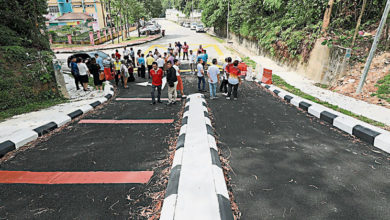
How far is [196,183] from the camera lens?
347cm

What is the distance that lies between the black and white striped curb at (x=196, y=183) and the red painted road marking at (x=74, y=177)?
2.28ft

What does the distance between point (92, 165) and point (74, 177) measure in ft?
1.41

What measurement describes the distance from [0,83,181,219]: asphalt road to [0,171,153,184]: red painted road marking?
4.5 inches

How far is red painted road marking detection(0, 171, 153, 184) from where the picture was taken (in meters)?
3.74

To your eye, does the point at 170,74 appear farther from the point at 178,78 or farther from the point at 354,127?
the point at 354,127

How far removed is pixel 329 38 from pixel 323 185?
36.6 feet

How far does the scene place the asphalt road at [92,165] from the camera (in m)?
3.09

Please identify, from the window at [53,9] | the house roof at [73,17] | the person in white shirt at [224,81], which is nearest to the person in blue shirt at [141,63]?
the person in white shirt at [224,81]

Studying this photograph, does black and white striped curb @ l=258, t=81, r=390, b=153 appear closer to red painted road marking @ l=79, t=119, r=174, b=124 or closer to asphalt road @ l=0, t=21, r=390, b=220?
asphalt road @ l=0, t=21, r=390, b=220

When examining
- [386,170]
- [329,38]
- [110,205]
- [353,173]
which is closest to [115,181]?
[110,205]

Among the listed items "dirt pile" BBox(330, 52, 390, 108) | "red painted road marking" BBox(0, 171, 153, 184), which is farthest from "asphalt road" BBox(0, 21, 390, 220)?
"dirt pile" BBox(330, 52, 390, 108)

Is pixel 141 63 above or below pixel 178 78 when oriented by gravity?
below

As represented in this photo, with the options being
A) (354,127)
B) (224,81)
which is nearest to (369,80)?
(354,127)

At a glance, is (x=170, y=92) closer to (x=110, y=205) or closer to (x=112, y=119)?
(x=112, y=119)
